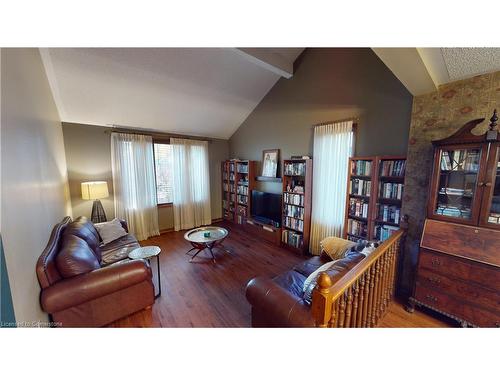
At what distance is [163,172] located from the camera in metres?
4.13

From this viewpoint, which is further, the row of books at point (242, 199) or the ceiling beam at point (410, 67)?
the row of books at point (242, 199)

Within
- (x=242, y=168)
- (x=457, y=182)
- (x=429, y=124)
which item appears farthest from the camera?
(x=242, y=168)

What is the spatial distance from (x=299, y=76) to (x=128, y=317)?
13.4 feet

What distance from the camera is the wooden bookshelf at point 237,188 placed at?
164 inches

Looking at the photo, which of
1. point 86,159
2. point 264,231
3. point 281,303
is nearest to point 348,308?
point 281,303

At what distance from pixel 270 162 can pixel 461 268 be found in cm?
289

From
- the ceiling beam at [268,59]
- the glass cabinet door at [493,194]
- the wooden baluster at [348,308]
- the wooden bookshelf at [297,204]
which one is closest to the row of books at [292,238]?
the wooden bookshelf at [297,204]

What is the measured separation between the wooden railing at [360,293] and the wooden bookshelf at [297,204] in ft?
4.34

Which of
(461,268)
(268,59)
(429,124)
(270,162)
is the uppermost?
(268,59)

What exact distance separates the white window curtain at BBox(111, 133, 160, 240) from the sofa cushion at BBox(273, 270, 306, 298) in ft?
10.5

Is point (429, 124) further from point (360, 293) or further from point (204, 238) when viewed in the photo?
point (204, 238)

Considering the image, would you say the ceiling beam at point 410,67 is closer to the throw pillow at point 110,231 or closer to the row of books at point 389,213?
the row of books at point 389,213
